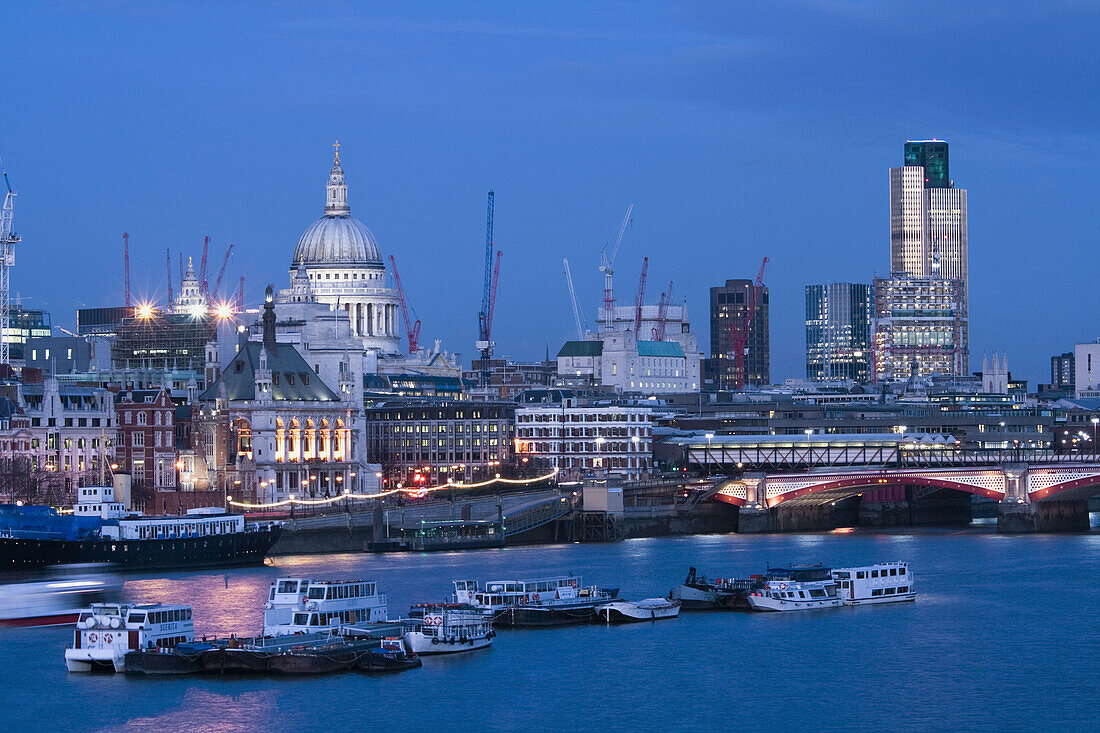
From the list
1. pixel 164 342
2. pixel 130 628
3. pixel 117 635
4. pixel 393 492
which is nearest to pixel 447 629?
pixel 130 628

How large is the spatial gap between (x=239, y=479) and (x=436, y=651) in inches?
2132

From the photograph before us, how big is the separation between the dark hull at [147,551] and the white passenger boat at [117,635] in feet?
81.2

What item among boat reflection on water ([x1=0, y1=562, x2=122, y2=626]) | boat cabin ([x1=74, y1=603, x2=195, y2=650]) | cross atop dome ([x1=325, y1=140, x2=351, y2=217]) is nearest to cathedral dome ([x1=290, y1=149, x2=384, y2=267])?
cross atop dome ([x1=325, y1=140, x2=351, y2=217])

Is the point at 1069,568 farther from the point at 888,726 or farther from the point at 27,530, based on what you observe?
the point at 27,530

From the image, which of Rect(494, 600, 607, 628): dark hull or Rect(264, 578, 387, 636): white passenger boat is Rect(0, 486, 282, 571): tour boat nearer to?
Rect(264, 578, 387, 636): white passenger boat

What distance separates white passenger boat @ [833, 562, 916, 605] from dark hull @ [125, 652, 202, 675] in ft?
90.4

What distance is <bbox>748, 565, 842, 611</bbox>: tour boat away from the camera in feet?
264

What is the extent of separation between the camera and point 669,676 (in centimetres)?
6544

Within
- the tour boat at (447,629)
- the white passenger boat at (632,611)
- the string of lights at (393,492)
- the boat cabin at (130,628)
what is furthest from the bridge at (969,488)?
the boat cabin at (130,628)

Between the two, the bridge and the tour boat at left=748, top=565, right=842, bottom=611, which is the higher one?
the bridge

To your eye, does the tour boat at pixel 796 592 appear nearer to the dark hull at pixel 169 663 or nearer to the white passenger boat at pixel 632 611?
the white passenger boat at pixel 632 611

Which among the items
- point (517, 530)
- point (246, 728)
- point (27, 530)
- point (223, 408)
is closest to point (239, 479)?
point (223, 408)

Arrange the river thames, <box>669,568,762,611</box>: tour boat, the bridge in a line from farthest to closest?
1. the bridge
2. <box>669,568,762,611</box>: tour boat
3. the river thames

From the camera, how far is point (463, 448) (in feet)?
468
